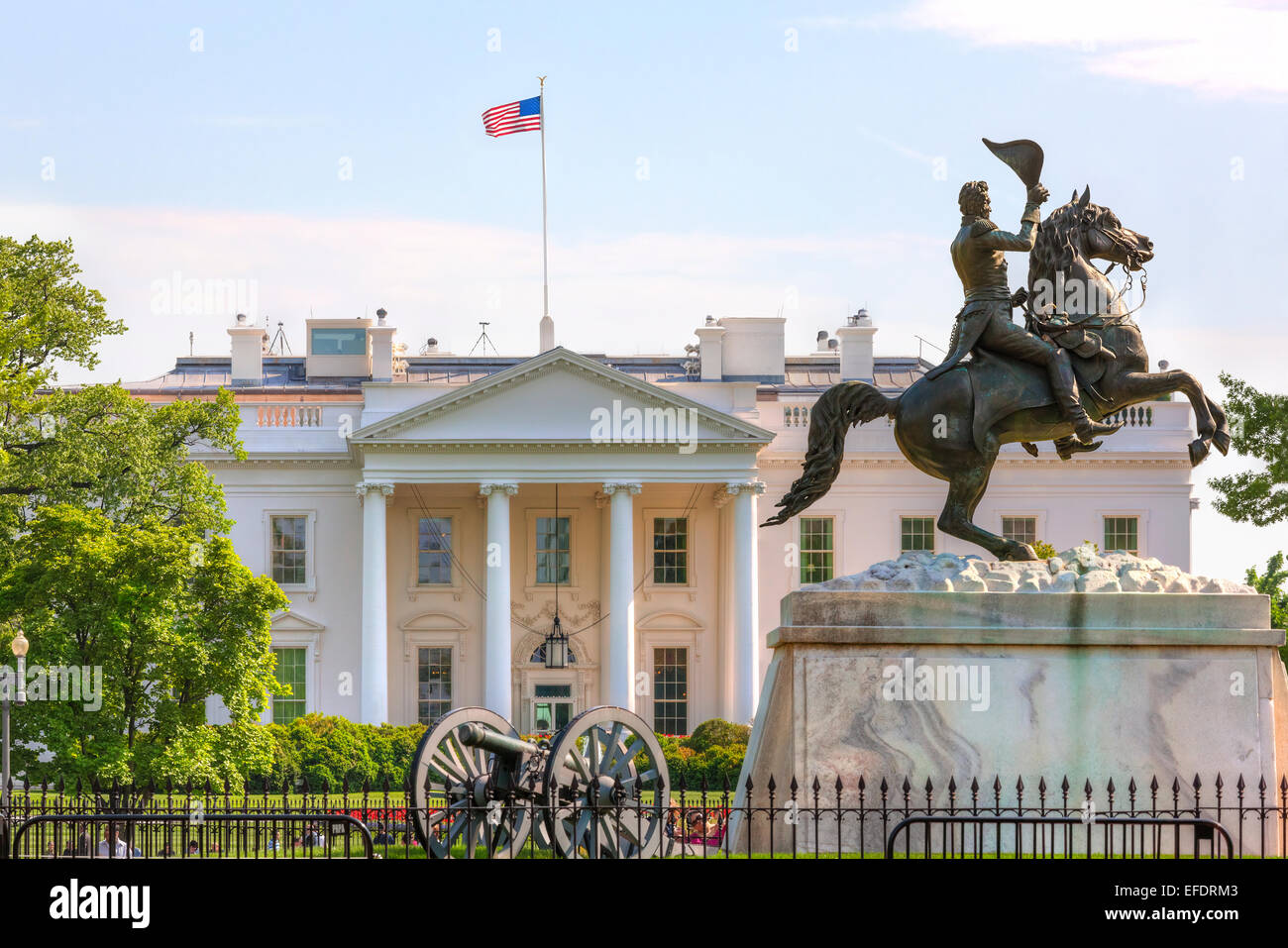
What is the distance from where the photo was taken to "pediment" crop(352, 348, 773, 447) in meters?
48.9

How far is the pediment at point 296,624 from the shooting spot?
5122cm

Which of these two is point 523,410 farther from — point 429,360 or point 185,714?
point 185,714

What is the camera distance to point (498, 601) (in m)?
48.9

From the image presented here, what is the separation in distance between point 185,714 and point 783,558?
24.0 meters

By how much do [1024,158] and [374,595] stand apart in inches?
1433

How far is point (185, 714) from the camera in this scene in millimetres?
31484

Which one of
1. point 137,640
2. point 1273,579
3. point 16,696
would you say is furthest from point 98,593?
point 1273,579

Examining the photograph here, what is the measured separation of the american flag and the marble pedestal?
3784 cm

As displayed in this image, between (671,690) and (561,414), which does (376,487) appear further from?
(671,690)

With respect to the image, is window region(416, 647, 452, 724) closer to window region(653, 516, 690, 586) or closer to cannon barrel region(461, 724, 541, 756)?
window region(653, 516, 690, 586)

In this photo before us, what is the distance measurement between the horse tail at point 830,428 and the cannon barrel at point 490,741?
2812 mm

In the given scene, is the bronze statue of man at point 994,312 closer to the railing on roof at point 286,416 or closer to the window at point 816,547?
the window at point 816,547

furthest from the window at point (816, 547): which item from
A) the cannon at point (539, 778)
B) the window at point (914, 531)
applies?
the cannon at point (539, 778)
